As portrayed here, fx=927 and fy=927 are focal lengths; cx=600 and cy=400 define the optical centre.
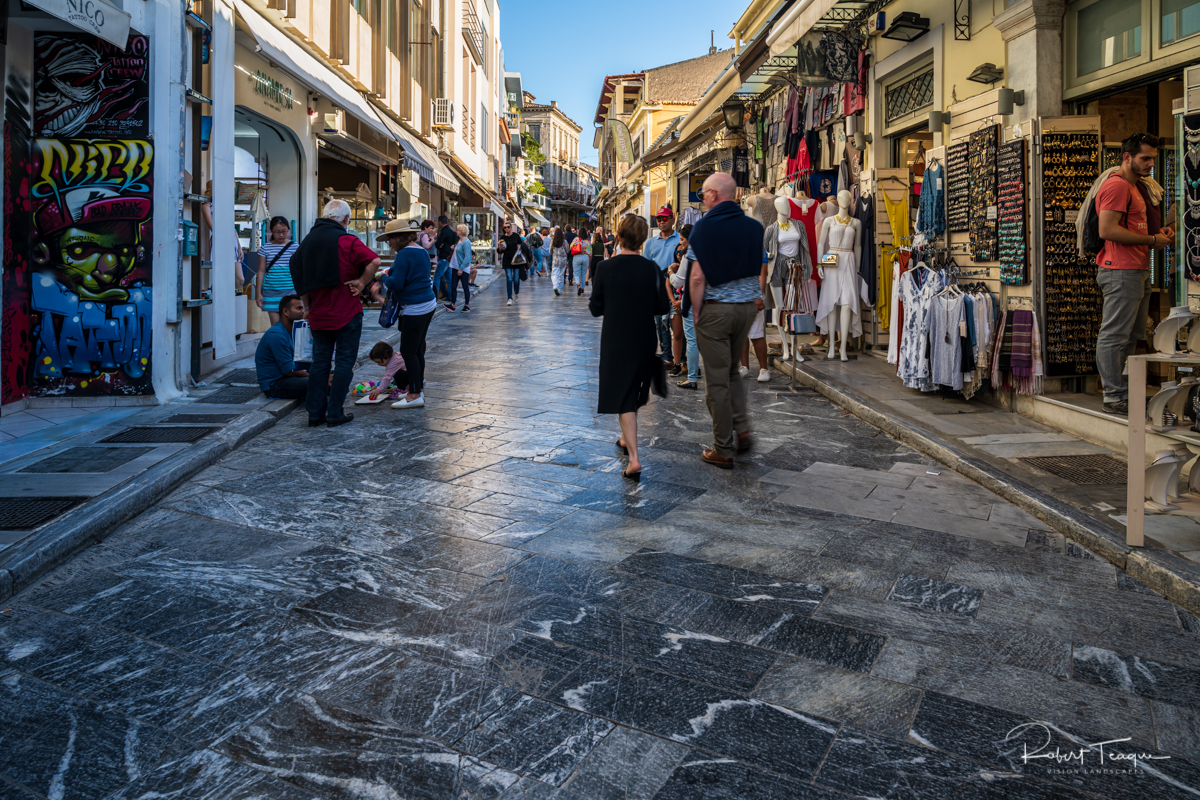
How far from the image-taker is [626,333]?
5.56 m

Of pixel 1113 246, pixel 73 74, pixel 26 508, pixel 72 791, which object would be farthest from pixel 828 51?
pixel 72 791

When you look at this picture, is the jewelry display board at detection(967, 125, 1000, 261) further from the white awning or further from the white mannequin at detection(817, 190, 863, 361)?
the white mannequin at detection(817, 190, 863, 361)

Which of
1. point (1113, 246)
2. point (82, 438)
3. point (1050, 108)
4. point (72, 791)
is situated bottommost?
point (72, 791)

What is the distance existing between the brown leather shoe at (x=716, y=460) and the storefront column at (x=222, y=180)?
18.7 feet

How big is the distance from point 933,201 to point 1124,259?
2739mm

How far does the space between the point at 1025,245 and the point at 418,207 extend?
14410 millimetres

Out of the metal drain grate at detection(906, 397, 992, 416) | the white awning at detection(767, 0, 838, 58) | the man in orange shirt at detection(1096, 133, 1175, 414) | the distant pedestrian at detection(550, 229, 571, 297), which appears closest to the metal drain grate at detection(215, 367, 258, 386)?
the metal drain grate at detection(906, 397, 992, 416)

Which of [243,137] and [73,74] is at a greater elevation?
[243,137]

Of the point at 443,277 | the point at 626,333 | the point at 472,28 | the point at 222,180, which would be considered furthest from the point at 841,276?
the point at 472,28

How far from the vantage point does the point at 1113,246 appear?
19.9ft

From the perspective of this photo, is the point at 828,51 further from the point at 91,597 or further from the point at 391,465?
the point at 91,597

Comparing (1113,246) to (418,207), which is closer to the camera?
(1113,246)

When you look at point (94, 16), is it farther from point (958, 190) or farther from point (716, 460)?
point (958, 190)

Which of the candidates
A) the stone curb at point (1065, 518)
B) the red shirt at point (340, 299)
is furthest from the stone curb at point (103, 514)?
the stone curb at point (1065, 518)
